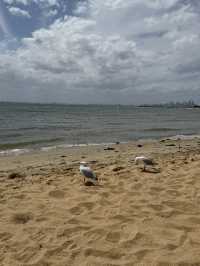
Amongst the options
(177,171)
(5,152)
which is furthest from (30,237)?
(5,152)

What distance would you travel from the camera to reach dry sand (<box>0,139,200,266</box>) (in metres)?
3.55

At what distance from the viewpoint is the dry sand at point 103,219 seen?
3547 millimetres

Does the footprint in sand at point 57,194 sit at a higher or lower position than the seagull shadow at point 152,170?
lower

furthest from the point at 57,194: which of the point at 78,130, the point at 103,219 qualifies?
the point at 78,130

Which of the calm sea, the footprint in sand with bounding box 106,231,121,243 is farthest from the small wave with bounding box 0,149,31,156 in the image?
the footprint in sand with bounding box 106,231,121,243

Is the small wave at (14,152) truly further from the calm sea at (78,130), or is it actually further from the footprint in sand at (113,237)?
the footprint in sand at (113,237)

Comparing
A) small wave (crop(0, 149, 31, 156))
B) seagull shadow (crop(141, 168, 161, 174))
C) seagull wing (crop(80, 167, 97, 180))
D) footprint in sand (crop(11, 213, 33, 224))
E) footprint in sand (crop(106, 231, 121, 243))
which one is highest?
seagull wing (crop(80, 167, 97, 180))

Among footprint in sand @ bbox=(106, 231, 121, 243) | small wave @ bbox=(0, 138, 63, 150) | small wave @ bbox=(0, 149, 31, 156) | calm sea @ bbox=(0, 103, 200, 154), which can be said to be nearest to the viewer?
footprint in sand @ bbox=(106, 231, 121, 243)

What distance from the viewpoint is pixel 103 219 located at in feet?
15.0

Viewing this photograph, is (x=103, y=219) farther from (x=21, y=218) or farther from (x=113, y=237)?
(x=21, y=218)

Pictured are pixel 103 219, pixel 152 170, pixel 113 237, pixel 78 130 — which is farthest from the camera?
pixel 78 130

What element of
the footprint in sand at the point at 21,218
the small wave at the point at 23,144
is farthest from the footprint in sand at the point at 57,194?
the small wave at the point at 23,144

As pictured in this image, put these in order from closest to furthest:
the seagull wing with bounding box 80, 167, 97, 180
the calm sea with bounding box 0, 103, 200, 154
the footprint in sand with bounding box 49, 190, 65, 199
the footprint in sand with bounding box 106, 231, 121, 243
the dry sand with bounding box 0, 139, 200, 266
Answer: the dry sand with bounding box 0, 139, 200, 266 → the footprint in sand with bounding box 106, 231, 121, 243 → the footprint in sand with bounding box 49, 190, 65, 199 → the seagull wing with bounding box 80, 167, 97, 180 → the calm sea with bounding box 0, 103, 200, 154

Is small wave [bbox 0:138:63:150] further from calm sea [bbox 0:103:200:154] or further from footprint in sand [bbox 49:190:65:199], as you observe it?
footprint in sand [bbox 49:190:65:199]
